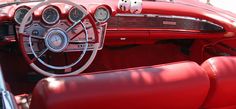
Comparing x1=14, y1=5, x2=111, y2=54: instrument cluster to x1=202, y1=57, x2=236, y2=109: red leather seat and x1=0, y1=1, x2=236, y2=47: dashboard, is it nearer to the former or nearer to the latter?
x1=0, y1=1, x2=236, y2=47: dashboard

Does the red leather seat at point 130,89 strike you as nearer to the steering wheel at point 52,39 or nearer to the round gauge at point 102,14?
the steering wheel at point 52,39

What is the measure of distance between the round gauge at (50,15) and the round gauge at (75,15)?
3.7 inches

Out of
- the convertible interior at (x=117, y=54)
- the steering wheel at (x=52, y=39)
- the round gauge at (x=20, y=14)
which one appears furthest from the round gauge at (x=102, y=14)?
the round gauge at (x=20, y=14)

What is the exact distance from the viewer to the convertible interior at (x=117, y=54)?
74.2 inches

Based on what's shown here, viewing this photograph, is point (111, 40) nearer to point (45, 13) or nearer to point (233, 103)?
point (45, 13)

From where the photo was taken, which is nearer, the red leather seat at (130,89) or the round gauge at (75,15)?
the red leather seat at (130,89)

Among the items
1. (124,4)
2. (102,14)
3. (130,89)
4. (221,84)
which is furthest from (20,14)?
(221,84)

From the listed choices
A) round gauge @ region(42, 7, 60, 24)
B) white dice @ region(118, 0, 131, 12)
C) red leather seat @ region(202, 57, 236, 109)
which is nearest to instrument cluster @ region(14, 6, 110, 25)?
round gauge @ region(42, 7, 60, 24)

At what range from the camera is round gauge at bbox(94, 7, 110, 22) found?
9.00 ft

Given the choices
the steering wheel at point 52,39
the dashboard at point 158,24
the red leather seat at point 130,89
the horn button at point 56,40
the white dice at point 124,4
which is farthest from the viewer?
the dashboard at point 158,24

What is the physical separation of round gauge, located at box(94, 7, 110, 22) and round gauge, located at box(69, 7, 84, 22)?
0.44 ft

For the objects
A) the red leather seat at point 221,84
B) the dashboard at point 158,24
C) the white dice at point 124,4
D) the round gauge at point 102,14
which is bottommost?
the red leather seat at point 221,84

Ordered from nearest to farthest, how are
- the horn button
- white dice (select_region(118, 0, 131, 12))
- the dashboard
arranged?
the horn button
white dice (select_region(118, 0, 131, 12))
the dashboard

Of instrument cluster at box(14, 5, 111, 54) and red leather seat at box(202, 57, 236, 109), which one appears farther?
instrument cluster at box(14, 5, 111, 54)
